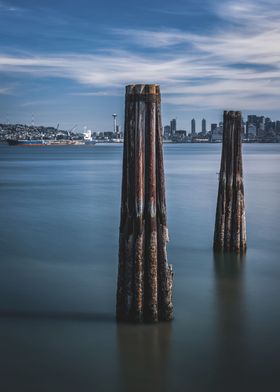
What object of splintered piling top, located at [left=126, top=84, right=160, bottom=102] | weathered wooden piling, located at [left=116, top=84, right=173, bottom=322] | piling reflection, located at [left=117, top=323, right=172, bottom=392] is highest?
splintered piling top, located at [left=126, top=84, right=160, bottom=102]

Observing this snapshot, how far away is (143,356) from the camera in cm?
826

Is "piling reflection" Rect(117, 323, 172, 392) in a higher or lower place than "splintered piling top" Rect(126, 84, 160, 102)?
lower

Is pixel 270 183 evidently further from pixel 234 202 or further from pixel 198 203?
pixel 234 202

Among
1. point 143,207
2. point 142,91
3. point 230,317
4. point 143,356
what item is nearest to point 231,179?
point 230,317

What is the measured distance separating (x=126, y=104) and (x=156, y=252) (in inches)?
83.5

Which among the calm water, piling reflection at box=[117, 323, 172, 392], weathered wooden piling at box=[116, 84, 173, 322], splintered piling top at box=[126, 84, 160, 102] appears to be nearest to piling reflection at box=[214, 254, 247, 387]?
the calm water

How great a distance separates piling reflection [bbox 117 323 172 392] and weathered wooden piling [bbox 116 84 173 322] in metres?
0.32

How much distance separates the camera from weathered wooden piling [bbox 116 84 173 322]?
842 centimetres

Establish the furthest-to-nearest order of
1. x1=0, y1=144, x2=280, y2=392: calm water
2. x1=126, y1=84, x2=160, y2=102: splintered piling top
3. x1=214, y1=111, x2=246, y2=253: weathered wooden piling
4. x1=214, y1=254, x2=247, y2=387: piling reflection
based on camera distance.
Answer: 1. x1=214, y1=111, x2=246, y2=253: weathered wooden piling
2. x1=126, y1=84, x2=160, y2=102: splintered piling top
3. x1=214, y1=254, x2=247, y2=387: piling reflection
4. x1=0, y1=144, x2=280, y2=392: calm water

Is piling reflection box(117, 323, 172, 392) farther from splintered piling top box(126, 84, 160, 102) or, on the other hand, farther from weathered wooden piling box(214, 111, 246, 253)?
weathered wooden piling box(214, 111, 246, 253)

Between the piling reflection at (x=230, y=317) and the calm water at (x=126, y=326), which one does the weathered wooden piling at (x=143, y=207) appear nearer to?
the calm water at (x=126, y=326)

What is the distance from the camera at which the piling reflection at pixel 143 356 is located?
24.7 ft

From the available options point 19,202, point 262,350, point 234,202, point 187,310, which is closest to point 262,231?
point 234,202

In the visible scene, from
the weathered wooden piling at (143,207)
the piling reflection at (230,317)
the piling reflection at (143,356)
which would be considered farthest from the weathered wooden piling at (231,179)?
the weathered wooden piling at (143,207)
